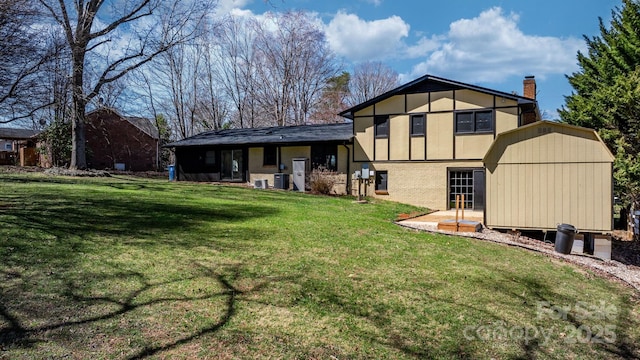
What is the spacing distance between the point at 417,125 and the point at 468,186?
11.0ft

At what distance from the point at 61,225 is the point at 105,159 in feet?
82.0

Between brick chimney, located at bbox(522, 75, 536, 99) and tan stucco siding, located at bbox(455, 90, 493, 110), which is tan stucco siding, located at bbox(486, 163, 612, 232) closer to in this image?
tan stucco siding, located at bbox(455, 90, 493, 110)

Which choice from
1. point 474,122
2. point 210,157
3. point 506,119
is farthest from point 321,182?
point 506,119

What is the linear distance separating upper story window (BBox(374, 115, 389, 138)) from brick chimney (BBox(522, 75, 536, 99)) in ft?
20.7

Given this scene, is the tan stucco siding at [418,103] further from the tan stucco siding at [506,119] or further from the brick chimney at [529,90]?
the brick chimney at [529,90]

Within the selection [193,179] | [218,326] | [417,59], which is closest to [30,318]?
[218,326]

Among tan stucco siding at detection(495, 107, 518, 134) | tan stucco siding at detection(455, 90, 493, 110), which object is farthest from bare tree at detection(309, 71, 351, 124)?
tan stucco siding at detection(495, 107, 518, 134)

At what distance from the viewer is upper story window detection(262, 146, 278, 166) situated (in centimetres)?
2064

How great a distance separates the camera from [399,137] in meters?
17.9

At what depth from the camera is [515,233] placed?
1105 cm

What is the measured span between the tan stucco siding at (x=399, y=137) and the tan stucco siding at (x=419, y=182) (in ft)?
1.30

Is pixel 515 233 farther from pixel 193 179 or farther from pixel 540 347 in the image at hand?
pixel 193 179

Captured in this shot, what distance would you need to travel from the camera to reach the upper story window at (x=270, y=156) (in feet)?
67.7

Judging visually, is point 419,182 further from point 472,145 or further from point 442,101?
point 442,101
